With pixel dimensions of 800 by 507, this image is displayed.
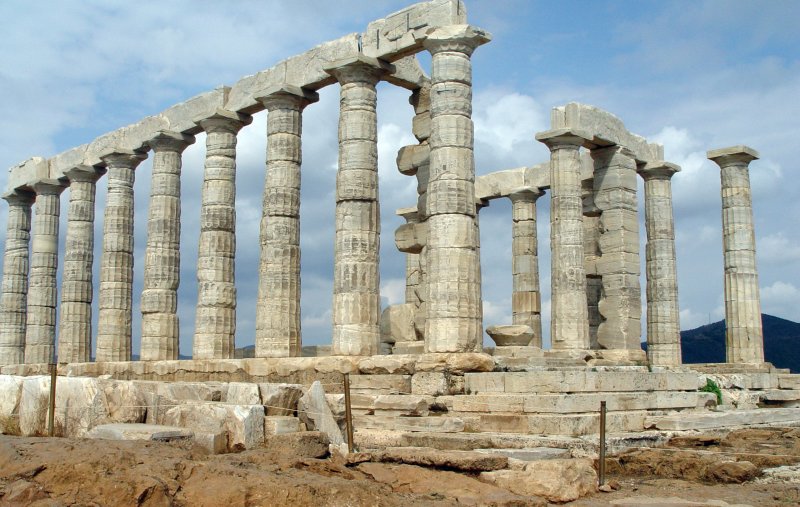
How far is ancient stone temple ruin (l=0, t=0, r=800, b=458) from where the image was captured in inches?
610

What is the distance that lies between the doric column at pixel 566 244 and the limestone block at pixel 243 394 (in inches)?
516

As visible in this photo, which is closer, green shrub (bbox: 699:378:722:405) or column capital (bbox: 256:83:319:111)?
green shrub (bbox: 699:378:722:405)

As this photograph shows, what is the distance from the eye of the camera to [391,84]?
22359mm

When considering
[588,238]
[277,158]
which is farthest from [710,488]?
[588,238]

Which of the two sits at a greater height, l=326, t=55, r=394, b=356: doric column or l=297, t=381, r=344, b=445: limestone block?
l=326, t=55, r=394, b=356: doric column

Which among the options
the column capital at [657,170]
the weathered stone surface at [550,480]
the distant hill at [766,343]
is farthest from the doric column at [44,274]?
the distant hill at [766,343]

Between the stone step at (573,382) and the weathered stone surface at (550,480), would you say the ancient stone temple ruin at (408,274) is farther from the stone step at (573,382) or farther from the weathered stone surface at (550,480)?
the weathered stone surface at (550,480)

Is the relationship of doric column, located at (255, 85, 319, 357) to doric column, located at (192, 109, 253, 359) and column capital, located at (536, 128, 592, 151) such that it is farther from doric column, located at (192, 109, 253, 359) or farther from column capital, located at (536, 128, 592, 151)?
column capital, located at (536, 128, 592, 151)

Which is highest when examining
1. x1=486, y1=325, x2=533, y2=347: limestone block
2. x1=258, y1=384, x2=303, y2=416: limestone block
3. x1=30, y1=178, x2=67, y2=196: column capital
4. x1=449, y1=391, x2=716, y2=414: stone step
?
x1=30, y1=178, x2=67, y2=196: column capital

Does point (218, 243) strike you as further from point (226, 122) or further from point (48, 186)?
point (48, 186)

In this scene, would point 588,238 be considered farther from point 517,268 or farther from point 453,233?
point 453,233

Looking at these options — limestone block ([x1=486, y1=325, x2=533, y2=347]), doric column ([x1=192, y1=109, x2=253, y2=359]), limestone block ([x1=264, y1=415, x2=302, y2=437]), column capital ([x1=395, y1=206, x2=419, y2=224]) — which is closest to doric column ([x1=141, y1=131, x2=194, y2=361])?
doric column ([x1=192, y1=109, x2=253, y2=359])

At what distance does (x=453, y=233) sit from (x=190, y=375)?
9.40 metres

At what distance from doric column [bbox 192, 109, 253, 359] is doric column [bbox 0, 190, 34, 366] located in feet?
39.4
